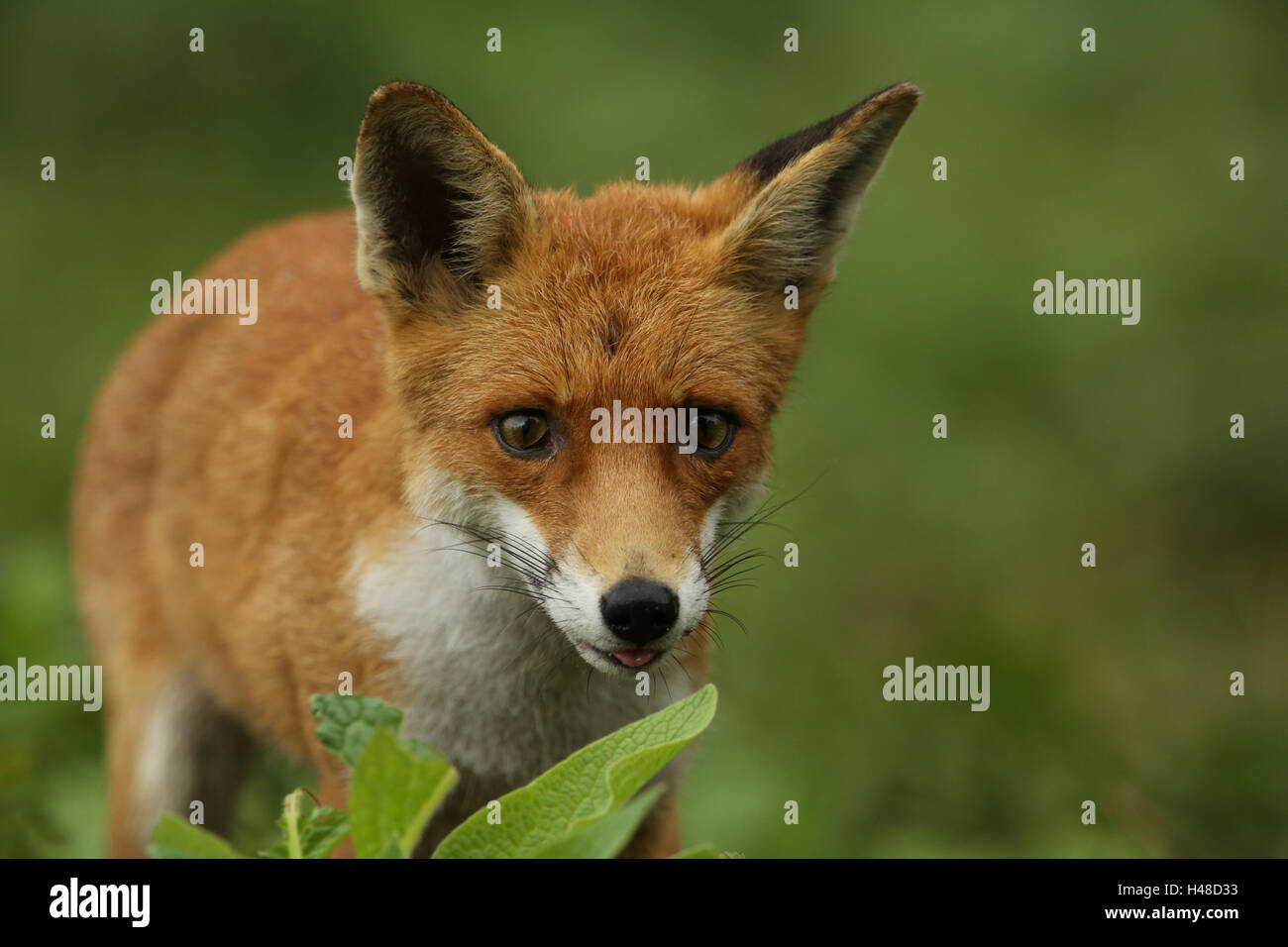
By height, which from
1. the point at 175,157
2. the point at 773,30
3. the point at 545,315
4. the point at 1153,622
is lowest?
the point at 1153,622

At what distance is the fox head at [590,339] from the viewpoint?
4.17 metres

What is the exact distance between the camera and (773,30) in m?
14.3

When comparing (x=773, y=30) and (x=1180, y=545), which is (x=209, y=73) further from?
(x=1180, y=545)

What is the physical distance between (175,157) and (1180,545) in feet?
31.7

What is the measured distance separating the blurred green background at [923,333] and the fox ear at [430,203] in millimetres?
3563

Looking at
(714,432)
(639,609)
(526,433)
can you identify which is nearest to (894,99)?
(714,432)

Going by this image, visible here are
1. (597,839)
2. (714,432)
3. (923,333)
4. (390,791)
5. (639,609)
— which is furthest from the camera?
(923,333)

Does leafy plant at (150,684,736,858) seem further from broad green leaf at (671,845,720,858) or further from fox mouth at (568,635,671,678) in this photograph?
fox mouth at (568,635,671,678)

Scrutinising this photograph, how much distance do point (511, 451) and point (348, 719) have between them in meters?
2.18

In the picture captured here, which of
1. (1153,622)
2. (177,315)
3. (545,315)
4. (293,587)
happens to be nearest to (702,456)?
(545,315)

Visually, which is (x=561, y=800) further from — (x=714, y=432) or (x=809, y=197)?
(x=809, y=197)

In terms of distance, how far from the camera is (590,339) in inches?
173

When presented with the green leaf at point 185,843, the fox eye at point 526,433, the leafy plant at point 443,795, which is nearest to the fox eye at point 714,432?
the fox eye at point 526,433

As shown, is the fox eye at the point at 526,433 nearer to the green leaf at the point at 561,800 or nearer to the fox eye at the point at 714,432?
the fox eye at the point at 714,432
